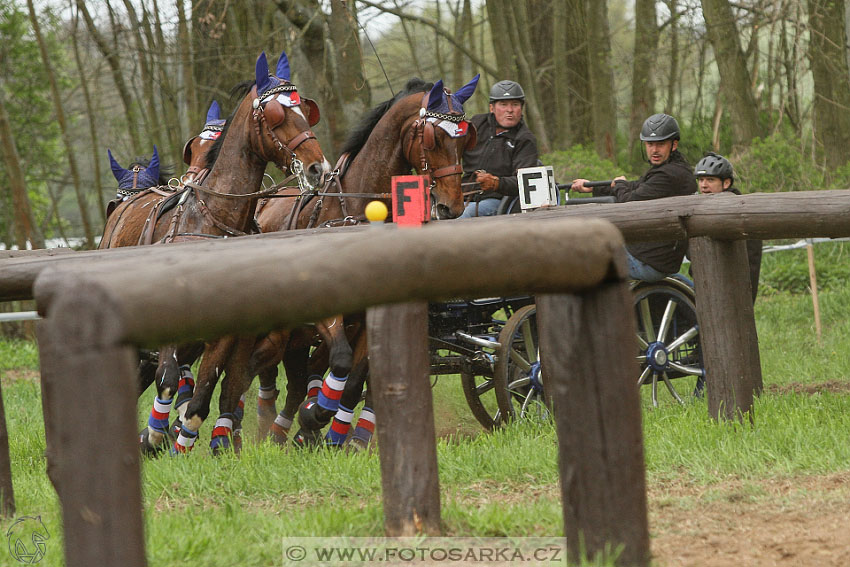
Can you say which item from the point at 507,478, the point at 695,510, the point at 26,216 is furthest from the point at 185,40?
the point at 695,510

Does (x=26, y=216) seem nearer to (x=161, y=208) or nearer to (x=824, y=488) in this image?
(x=161, y=208)

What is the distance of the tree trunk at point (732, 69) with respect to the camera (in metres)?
12.1

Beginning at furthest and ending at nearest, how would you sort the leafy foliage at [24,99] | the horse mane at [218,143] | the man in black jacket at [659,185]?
the leafy foliage at [24,99], the man in black jacket at [659,185], the horse mane at [218,143]

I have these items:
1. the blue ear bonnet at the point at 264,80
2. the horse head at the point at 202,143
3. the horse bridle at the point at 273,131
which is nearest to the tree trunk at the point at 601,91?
the horse head at the point at 202,143

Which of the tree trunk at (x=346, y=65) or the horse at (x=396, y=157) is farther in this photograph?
the tree trunk at (x=346, y=65)

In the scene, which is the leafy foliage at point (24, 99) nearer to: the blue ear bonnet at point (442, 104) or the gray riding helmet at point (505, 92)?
the gray riding helmet at point (505, 92)

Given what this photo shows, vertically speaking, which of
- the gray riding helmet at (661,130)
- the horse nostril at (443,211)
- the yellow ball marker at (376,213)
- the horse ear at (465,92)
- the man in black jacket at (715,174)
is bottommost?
the yellow ball marker at (376,213)

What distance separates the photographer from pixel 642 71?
1548 centimetres

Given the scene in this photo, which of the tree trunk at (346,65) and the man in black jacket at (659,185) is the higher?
the tree trunk at (346,65)

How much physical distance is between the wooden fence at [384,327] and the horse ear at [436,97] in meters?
3.45

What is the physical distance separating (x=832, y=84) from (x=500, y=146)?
6434mm

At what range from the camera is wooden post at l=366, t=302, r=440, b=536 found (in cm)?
371

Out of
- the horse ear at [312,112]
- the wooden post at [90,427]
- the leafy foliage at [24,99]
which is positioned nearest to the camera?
the wooden post at [90,427]

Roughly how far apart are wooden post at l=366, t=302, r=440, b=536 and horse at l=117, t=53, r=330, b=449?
302 cm
